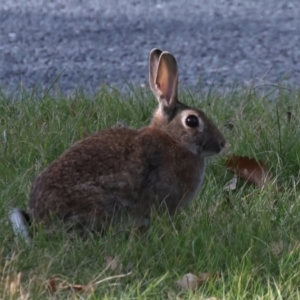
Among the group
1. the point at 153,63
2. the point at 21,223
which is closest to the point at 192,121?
the point at 153,63

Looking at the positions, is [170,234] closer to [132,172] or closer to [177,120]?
[132,172]

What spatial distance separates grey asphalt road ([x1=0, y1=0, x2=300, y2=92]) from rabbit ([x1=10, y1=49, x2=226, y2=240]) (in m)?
2.48

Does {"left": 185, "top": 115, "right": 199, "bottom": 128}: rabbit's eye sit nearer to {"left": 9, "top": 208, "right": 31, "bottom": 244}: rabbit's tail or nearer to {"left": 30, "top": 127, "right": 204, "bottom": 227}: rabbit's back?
{"left": 30, "top": 127, "right": 204, "bottom": 227}: rabbit's back

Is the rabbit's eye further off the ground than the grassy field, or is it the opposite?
the rabbit's eye

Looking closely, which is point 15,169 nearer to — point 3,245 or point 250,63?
point 3,245

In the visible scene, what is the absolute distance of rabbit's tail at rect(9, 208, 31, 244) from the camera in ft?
13.0

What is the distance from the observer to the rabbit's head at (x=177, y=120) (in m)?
4.48

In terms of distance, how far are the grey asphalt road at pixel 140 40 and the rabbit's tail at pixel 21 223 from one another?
2.98 m

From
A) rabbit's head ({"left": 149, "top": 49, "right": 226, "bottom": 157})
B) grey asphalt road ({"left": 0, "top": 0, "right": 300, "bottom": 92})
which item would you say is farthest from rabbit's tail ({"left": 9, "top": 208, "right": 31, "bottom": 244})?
grey asphalt road ({"left": 0, "top": 0, "right": 300, "bottom": 92})

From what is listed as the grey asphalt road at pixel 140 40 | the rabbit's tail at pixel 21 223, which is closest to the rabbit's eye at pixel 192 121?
the rabbit's tail at pixel 21 223

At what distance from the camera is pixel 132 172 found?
419 cm

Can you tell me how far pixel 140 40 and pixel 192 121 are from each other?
14.3 feet

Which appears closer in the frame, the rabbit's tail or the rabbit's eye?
the rabbit's tail

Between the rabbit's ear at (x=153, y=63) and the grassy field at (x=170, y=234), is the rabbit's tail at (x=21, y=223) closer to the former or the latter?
the grassy field at (x=170, y=234)
